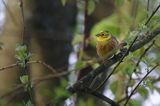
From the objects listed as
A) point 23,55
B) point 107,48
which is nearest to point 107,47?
point 107,48

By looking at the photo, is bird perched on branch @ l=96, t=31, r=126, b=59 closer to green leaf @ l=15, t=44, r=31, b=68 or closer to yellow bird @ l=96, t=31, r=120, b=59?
yellow bird @ l=96, t=31, r=120, b=59

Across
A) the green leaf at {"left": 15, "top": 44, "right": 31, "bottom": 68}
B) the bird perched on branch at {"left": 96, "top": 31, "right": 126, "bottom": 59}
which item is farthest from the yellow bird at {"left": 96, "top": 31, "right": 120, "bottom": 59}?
the green leaf at {"left": 15, "top": 44, "right": 31, "bottom": 68}

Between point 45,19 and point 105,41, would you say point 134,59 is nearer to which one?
point 105,41

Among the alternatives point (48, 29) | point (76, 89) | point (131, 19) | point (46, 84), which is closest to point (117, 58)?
point (76, 89)

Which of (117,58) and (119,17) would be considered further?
(119,17)

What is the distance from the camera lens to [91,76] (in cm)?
220

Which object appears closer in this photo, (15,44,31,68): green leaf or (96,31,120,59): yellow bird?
(15,44,31,68): green leaf

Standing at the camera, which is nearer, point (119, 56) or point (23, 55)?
point (23, 55)

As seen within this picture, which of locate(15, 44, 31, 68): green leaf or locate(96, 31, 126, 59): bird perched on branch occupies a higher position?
locate(15, 44, 31, 68): green leaf

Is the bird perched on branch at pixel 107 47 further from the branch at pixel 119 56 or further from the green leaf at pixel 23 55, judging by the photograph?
the green leaf at pixel 23 55

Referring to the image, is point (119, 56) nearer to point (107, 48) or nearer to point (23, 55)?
point (107, 48)

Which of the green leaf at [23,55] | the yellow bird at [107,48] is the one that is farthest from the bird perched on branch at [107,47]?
the green leaf at [23,55]

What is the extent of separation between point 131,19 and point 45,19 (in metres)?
0.86

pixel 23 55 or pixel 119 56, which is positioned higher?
pixel 23 55
